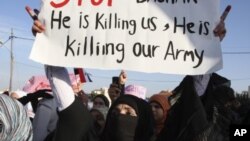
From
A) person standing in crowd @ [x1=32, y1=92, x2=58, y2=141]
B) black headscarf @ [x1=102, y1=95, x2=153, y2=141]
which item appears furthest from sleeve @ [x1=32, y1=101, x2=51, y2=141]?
black headscarf @ [x1=102, y1=95, x2=153, y2=141]

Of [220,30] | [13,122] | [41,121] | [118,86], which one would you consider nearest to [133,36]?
[220,30]

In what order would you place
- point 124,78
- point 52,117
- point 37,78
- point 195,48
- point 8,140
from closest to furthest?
1. point 8,140
2. point 195,48
3. point 52,117
4. point 37,78
5. point 124,78

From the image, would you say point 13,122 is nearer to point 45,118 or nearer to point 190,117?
point 190,117

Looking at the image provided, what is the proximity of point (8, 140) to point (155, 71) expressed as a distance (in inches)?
32.0

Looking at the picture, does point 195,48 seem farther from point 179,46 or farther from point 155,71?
point 155,71

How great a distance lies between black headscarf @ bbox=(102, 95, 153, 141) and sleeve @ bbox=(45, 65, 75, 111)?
39 cm

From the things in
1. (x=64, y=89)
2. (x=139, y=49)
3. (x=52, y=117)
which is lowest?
(x=52, y=117)

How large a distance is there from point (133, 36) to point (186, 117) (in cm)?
51

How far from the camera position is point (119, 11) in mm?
2391

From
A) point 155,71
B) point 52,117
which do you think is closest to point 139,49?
point 155,71

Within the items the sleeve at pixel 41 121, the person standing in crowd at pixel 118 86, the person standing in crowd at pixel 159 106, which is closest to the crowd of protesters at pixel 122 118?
the sleeve at pixel 41 121

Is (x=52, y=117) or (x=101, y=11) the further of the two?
(x=52, y=117)

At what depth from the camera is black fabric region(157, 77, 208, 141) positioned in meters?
2.32

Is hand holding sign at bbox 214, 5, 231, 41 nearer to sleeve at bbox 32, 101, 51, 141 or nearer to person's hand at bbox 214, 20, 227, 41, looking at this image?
person's hand at bbox 214, 20, 227, 41
